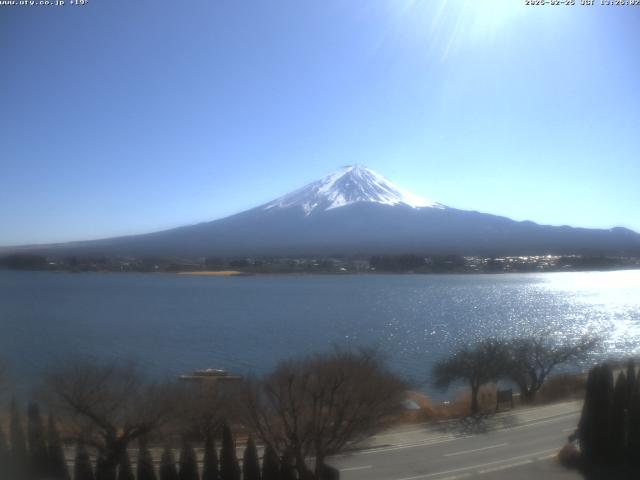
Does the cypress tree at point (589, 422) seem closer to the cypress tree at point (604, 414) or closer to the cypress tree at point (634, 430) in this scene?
the cypress tree at point (604, 414)

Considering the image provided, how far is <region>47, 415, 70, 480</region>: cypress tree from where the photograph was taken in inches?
128

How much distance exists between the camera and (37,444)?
3.31m

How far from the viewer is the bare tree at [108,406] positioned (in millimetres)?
3393

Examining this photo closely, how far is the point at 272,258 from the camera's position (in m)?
18.4

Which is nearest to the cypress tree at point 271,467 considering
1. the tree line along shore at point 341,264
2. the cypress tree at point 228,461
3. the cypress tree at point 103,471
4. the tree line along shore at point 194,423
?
the tree line along shore at point 194,423

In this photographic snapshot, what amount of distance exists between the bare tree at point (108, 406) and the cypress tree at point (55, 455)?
125mm

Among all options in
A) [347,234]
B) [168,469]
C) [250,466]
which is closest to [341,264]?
[347,234]

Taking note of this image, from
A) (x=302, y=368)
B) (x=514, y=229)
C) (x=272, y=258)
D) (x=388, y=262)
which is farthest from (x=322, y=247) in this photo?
(x=302, y=368)

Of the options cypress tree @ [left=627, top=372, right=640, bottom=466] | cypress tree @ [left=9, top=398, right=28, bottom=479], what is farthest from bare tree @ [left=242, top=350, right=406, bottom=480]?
cypress tree @ [left=627, top=372, right=640, bottom=466]

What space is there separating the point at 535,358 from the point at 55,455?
4.80 metres

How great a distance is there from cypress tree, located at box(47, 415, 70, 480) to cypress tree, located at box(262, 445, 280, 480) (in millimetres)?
1211

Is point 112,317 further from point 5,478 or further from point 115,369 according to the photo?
point 5,478

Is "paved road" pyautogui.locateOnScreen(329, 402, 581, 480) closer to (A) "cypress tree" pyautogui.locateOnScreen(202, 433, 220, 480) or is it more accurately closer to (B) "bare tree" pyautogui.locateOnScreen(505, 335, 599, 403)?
(A) "cypress tree" pyautogui.locateOnScreen(202, 433, 220, 480)

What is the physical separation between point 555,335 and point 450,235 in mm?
15361
